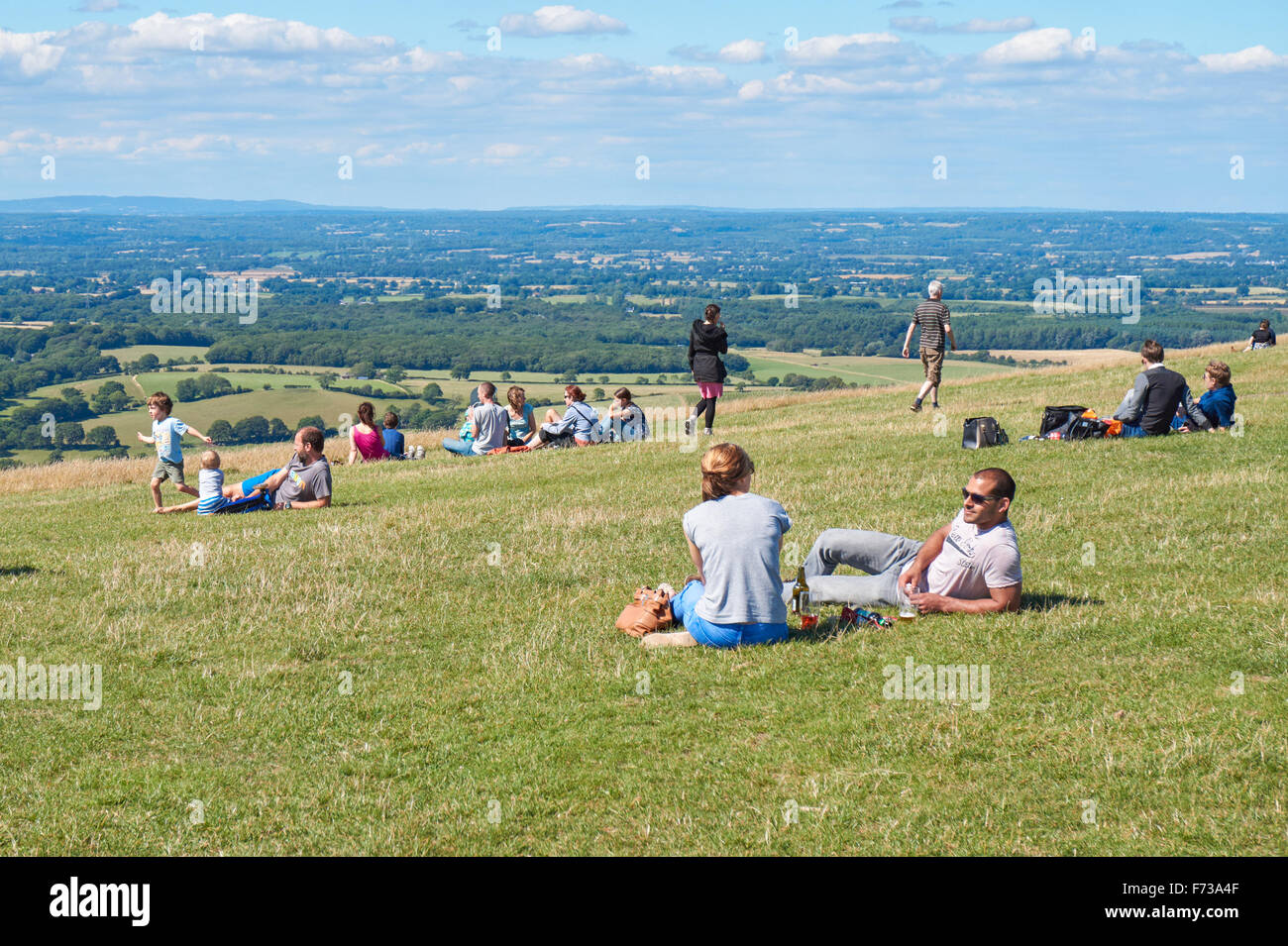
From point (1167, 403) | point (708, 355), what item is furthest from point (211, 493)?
point (1167, 403)

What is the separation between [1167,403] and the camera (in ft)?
58.1

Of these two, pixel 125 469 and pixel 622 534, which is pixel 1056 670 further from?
pixel 125 469

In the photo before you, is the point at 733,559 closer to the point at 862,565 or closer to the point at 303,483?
the point at 862,565

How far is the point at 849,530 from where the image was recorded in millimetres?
9789

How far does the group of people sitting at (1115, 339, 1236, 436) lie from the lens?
17703 mm

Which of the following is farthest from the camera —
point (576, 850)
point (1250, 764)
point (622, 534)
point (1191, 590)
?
point (622, 534)

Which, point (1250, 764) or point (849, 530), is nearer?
point (1250, 764)

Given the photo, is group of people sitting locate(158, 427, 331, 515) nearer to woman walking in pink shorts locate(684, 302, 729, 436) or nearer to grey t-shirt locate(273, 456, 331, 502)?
grey t-shirt locate(273, 456, 331, 502)

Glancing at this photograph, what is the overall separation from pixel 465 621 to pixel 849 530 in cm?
345

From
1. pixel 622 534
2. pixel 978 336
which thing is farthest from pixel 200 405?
pixel 622 534

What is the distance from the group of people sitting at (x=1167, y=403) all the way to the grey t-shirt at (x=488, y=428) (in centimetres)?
1163

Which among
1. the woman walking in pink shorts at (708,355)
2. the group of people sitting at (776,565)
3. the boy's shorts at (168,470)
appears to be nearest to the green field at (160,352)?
the boy's shorts at (168,470)

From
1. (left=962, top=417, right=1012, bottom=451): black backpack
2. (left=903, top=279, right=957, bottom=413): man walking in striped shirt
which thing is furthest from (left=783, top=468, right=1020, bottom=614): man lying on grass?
(left=903, top=279, right=957, bottom=413): man walking in striped shirt

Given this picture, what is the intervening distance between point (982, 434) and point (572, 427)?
8.31 metres
